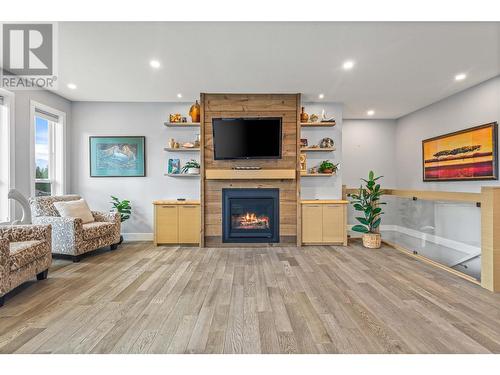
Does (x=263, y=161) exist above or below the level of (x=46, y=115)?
below

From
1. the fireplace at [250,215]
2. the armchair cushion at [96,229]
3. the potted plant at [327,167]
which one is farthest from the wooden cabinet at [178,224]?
the potted plant at [327,167]

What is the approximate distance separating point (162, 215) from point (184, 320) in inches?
112

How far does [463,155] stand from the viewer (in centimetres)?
446

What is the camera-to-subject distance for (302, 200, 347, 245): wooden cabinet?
4641 mm

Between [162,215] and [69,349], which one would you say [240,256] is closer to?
[162,215]

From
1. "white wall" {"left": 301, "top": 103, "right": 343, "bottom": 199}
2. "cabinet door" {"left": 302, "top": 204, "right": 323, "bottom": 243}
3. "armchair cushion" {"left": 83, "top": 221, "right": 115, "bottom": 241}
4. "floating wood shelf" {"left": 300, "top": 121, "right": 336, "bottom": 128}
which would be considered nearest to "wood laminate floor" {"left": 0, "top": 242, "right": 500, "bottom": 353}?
"armchair cushion" {"left": 83, "top": 221, "right": 115, "bottom": 241}

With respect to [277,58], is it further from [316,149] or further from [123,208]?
[123,208]

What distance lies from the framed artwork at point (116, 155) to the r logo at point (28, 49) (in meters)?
1.57

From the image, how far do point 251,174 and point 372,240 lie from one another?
2.32 m

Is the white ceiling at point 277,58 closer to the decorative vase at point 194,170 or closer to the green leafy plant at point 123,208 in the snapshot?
the decorative vase at point 194,170

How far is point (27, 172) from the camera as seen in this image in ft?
13.3

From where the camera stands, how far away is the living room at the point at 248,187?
2.09 meters

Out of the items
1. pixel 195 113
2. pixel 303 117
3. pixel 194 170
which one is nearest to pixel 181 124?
pixel 195 113
